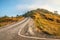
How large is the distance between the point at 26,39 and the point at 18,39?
1153mm

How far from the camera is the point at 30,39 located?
2588cm

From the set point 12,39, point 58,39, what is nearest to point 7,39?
point 12,39

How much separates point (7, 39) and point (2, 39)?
73 centimetres

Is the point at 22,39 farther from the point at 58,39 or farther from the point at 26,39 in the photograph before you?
the point at 58,39

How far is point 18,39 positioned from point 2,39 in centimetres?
229

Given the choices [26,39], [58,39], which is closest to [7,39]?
[26,39]

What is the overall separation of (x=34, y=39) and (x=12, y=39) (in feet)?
10.3

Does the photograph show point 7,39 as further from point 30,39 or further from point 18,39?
point 30,39

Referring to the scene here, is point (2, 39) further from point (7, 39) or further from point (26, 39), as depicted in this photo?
point (26, 39)

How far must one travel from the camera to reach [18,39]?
26.1 meters

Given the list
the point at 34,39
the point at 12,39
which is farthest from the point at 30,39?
the point at 12,39

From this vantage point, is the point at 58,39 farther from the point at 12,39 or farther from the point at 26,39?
the point at 12,39

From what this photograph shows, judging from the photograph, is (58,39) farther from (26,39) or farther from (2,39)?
(2,39)

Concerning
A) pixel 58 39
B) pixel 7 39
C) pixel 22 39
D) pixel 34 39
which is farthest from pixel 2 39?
pixel 58 39
